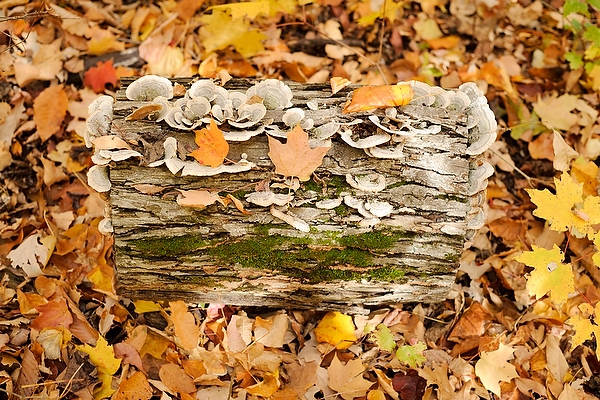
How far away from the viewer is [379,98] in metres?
2.75

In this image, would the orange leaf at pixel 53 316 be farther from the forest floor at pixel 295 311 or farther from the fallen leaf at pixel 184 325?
the fallen leaf at pixel 184 325

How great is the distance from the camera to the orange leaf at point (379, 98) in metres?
2.74

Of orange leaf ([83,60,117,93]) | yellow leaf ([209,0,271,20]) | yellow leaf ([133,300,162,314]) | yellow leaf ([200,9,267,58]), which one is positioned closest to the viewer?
yellow leaf ([133,300,162,314])

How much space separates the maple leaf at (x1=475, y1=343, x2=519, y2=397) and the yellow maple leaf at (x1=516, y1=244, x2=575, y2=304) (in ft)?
1.51

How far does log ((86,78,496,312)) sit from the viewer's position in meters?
2.62

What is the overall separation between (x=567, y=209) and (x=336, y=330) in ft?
5.23

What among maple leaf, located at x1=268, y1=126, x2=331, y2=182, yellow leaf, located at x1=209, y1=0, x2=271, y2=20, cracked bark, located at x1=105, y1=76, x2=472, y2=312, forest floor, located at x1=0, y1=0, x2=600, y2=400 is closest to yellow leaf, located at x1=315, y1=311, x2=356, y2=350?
forest floor, located at x1=0, y1=0, x2=600, y2=400

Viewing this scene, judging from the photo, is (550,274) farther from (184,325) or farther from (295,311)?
(184,325)

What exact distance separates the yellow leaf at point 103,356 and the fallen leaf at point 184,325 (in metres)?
0.37

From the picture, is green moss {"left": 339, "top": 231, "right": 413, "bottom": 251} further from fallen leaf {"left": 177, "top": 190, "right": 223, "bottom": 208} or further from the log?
fallen leaf {"left": 177, "top": 190, "right": 223, "bottom": 208}

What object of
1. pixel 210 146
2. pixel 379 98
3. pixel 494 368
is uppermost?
pixel 379 98

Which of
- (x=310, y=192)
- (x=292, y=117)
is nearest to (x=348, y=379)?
(x=310, y=192)

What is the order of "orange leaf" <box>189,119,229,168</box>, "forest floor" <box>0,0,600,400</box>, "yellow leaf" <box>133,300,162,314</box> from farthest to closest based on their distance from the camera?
"yellow leaf" <box>133,300,162,314</box>, "forest floor" <box>0,0,600,400</box>, "orange leaf" <box>189,119,229,168</box>

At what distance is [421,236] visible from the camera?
2.79m
